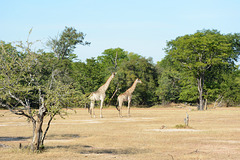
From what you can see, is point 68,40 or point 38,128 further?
point 68,40

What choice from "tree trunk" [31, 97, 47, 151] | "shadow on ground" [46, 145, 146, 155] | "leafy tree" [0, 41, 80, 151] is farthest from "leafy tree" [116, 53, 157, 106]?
"tree trunk" [31, 97, 47, 151]

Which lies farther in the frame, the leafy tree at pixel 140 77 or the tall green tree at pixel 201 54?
the leafy tree at pixel 140 77

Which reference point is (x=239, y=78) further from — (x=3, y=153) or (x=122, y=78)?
(x=3, y=153)

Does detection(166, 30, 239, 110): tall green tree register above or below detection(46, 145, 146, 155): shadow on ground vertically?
above

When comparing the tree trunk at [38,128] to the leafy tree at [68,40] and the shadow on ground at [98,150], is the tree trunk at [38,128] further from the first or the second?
the leafy tree at [68,40]

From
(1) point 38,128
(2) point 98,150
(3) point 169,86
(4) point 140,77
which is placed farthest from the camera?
(4) point 140,77

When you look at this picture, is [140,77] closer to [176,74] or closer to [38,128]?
[176,74]

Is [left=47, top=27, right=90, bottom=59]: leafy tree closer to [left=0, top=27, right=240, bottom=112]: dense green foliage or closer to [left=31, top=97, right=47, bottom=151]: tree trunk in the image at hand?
[left=0, top=27, right=240, bottom=112]: dense green foliage

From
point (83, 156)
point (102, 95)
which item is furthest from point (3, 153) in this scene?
point (102, 95)

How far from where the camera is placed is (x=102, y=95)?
3972 cm

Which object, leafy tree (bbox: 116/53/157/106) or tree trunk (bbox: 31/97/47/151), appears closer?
tree trunk (bbox: 31/97/47/151)

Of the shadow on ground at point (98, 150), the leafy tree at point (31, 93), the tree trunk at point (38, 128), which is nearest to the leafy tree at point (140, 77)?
the shadow on ground at point (98, 150)

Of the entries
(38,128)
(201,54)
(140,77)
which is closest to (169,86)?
(140,77)

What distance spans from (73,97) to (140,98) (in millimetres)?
62668
